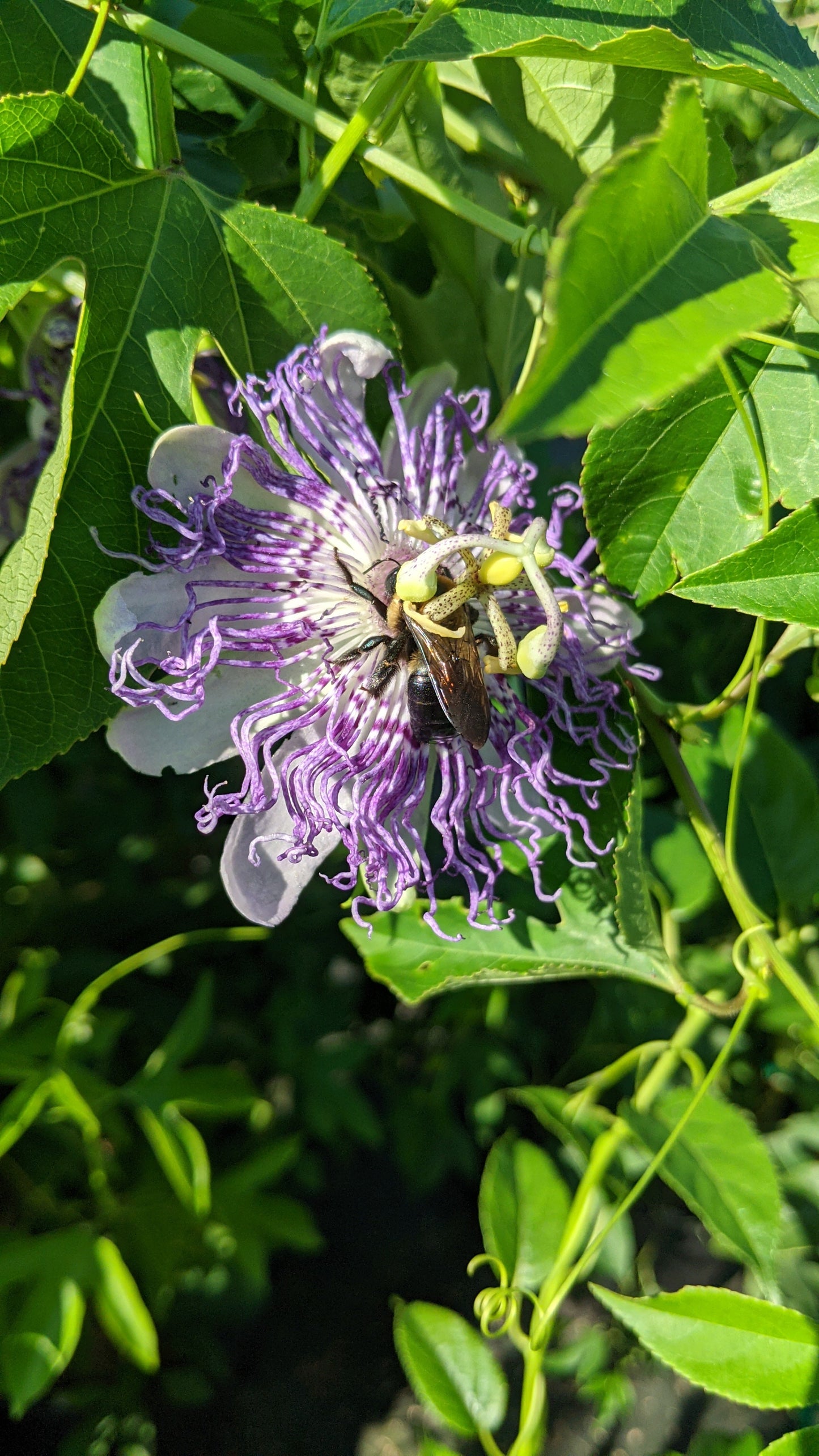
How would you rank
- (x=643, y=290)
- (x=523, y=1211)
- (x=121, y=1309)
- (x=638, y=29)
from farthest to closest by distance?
Result: (x=121, y=1309), (x=523, y=1211), (x=638, y=29), (x=643, y=290)

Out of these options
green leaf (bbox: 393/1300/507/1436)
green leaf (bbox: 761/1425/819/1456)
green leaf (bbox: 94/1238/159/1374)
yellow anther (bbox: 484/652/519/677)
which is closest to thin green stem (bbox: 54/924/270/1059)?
green leaf (bbox: 94/1238/159/1374)

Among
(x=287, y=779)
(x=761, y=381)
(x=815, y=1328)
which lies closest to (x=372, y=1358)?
(x=815, y=1328)

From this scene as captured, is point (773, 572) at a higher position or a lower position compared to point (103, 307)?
lower

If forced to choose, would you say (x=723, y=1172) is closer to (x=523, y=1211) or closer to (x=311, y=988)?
(x=523, y=1211)

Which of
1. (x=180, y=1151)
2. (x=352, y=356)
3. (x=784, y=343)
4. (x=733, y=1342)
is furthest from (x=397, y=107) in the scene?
(x=180, y=1151)

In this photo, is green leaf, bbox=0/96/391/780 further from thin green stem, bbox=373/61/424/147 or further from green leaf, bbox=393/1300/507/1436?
green leaf, bbox=393/1300/507/1436

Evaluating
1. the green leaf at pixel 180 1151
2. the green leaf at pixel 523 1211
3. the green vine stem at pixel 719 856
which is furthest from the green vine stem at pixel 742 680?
the green leaf at pixel 180 1151

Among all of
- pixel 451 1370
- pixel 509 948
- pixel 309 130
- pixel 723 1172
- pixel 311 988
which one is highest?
pixel 309 130

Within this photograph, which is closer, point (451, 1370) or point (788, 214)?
point (788, 214)
